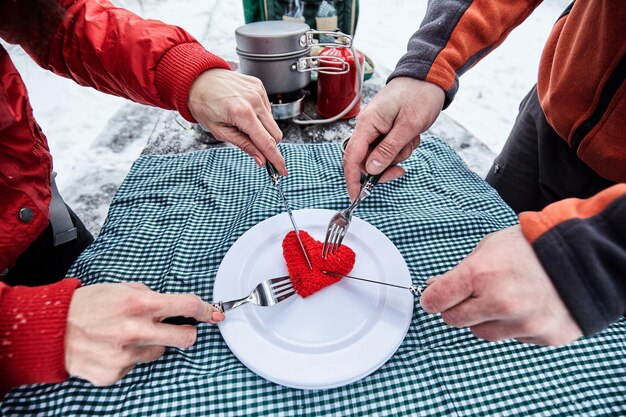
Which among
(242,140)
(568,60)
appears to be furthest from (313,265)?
(568,60)

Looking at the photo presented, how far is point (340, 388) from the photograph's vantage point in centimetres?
60

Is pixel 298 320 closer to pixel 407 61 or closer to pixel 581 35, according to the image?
pixel 407 61

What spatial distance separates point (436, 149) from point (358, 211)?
1.42ft

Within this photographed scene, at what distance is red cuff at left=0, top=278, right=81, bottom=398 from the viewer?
0.45m

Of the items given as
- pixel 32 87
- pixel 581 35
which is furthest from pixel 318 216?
pixel 32 87

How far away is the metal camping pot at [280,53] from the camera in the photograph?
3.39ft

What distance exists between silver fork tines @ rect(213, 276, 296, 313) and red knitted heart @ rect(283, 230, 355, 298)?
0.8 inches

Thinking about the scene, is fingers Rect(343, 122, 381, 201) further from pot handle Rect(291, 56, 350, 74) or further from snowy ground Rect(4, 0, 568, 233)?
snowy ground Rect(4, 0, 568, 233)

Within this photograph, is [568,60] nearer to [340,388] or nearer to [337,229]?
[337,229]

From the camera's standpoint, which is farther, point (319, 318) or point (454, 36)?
point (454, 36)

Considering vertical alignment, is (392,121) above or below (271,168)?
above

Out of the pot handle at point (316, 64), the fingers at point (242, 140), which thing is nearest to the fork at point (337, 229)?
the fingers at point (242, 140)

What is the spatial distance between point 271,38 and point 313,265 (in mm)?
749

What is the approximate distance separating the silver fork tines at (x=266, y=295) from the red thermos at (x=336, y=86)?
2.57 ft
